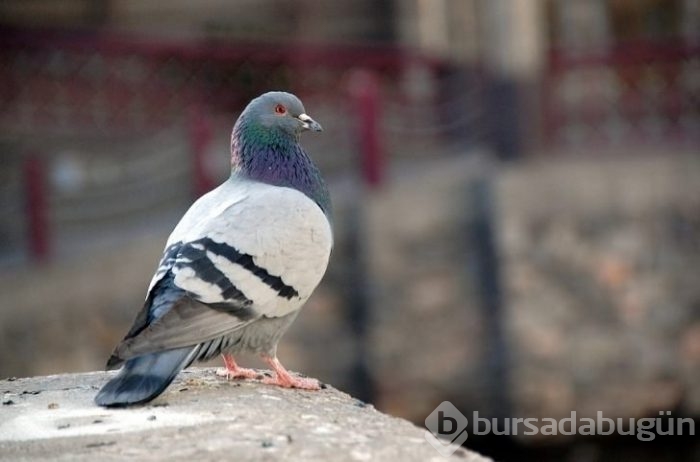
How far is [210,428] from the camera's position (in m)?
4.17

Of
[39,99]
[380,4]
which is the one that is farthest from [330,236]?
[380,4]

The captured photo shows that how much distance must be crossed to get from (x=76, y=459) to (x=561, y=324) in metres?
6.91

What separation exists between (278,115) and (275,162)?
0.66ft

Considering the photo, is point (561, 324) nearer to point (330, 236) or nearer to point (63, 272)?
point (63, 272)

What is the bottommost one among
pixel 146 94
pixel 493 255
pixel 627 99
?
pixel 493 255

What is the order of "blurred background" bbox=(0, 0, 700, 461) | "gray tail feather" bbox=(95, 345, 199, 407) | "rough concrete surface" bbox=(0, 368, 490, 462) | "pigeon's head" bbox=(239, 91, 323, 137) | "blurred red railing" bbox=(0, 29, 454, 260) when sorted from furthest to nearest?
1. "blurred red railing" bbox=(0, 29, 454, 260)
2. "blurred background" bbox=(0, 0, 700, 461)
3. "pigeon's head" bbox=(239, 91, 323, 137)
4. "gray tail feather" bbox=(95, 345, 199, 407)
5. "rough concrete surface" bbox=(0, 368, 490, 462)

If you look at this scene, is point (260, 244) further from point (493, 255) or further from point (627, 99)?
point (627, 99)

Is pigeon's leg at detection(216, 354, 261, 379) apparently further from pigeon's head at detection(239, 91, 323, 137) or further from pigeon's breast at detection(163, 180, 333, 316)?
pigeon's head at detection(239, 91, 323, 137)

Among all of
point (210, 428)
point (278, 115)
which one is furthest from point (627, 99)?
point (210, 428)

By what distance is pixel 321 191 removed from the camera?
524 centimetres

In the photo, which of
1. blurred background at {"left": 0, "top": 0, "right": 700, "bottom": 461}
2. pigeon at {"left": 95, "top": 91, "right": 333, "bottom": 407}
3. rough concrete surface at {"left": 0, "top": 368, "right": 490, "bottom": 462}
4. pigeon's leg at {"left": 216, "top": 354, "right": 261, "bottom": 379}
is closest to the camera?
rough concrete surface at {"left": 0, "top": 368, "right": 490, "bottom": 462}

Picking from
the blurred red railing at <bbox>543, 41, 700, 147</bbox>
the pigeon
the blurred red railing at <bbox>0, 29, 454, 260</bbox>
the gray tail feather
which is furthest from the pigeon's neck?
the blurred red railing at <bbox>543, 41, 700, 147</bbox>

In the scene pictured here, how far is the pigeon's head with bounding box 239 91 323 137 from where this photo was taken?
17.2 ft

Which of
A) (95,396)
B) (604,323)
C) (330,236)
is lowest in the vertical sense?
(604,323)
